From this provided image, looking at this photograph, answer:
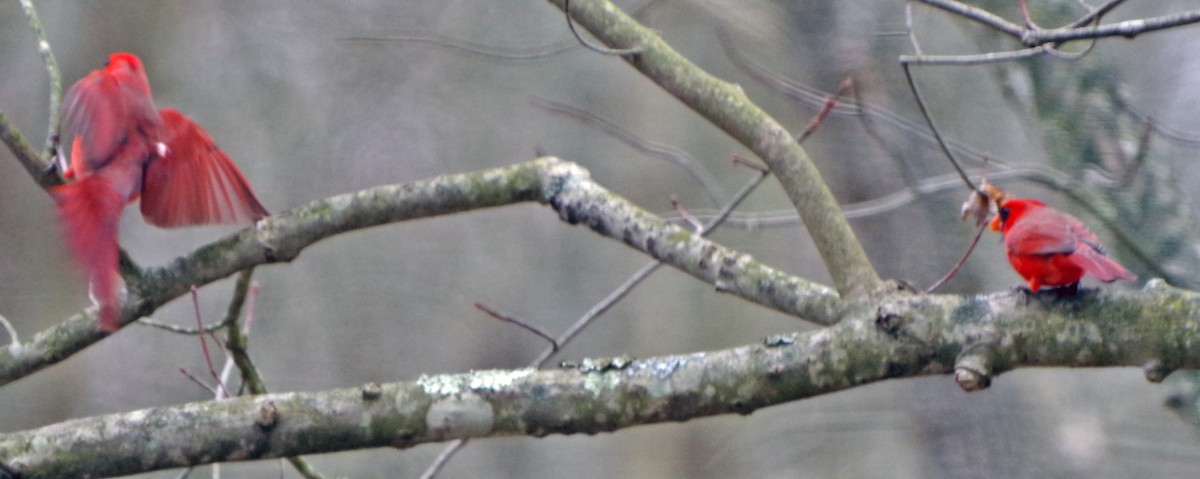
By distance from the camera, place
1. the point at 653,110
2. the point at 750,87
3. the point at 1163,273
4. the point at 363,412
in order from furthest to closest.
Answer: the point at 653,110 → the point at 750,87 → the point at 1163,273 → the point at 363,412

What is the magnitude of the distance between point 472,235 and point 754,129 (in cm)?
308

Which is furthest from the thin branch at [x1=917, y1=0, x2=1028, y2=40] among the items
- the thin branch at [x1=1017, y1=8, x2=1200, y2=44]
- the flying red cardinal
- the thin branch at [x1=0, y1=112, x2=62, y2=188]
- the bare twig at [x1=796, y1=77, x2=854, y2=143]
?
the thin branch at [x1=0, y1=112, x2=62, y2=188]

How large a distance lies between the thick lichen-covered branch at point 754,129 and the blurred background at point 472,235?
43.9 inches

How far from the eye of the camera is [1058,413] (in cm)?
325

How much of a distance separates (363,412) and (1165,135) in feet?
6.68

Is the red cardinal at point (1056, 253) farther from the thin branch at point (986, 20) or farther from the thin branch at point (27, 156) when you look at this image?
the thin branch at point (27, 156)

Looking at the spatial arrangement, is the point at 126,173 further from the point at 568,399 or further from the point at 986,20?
the point at 986,20

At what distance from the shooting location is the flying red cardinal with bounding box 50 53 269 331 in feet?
6.22

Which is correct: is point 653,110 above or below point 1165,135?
below

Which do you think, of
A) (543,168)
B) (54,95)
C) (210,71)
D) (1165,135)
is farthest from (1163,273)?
(210,71)

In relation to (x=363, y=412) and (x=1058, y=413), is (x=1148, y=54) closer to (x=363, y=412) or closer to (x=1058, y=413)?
(x=1058, y=413)

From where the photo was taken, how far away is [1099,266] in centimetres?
151

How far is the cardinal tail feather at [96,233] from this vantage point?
6.01ft

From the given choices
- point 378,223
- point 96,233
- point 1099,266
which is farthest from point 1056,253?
point 96,233
